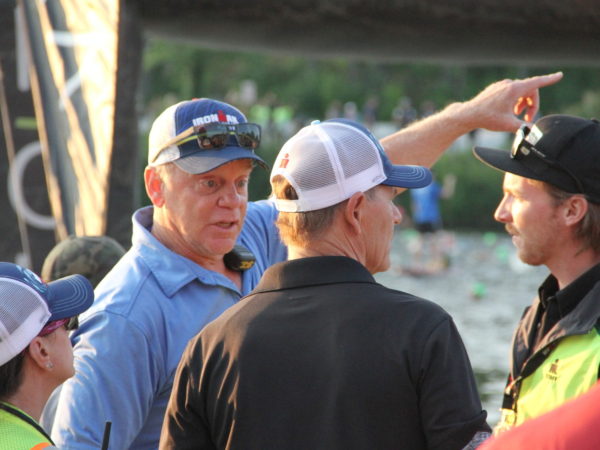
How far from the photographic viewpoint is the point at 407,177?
7.71 ft

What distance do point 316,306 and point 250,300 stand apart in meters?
0.18

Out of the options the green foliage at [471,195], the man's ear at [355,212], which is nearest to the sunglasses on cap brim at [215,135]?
the man's ear at [355,212]

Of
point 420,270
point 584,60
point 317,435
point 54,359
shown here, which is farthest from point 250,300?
point 420,270

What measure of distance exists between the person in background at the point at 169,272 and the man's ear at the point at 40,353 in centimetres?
29

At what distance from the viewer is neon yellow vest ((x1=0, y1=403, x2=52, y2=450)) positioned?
6.85 ft

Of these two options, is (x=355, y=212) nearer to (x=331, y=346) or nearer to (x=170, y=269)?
(x=331, y=346)

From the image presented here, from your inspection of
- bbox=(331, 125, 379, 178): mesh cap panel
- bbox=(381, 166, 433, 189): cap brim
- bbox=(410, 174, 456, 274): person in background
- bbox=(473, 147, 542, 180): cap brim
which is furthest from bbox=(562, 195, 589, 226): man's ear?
bbox=(410, 174, 456, 274): person in background

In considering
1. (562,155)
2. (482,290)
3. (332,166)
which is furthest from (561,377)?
(482,290)

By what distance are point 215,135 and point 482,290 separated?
1205cm

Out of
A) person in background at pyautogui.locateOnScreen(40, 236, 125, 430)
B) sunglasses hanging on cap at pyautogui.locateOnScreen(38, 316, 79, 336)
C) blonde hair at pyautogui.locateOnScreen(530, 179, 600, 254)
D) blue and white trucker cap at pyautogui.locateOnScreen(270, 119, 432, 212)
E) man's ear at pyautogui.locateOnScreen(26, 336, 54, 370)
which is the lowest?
person in background at pyautogui.locateOnScreen(40, 236, 125, 430)

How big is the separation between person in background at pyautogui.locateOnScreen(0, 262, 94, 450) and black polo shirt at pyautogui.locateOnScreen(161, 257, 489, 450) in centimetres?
32

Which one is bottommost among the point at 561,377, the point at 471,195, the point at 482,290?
the point at 471,195

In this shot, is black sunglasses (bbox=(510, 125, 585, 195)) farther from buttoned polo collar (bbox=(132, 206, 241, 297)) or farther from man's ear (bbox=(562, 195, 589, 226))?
buttoned polo collar (bbox=(132, 206, 241, 297))

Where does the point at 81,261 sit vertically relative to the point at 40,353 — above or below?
below
